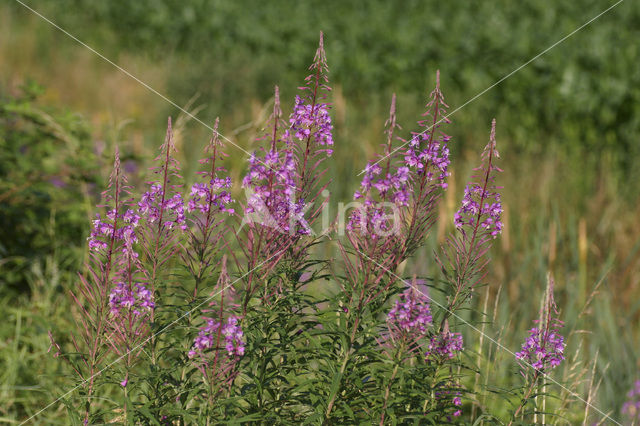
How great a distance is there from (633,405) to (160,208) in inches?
116

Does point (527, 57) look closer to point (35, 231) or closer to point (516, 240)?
point (516, 240)

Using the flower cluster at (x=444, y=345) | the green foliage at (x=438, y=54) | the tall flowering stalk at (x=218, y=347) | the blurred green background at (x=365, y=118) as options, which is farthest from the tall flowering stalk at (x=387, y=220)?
the green foliage at (x=438, y=54)

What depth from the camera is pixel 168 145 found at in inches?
90.2

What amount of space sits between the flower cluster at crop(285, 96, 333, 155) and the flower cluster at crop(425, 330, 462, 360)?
70cm

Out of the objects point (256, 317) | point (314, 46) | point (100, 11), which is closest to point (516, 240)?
point (256, 317)

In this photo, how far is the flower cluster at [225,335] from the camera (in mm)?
2123

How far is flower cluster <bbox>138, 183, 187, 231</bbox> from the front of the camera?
7.68 ft

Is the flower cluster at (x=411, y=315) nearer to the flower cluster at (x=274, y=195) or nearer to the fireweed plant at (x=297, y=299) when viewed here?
the fireweed plant at (x=297, y=299)

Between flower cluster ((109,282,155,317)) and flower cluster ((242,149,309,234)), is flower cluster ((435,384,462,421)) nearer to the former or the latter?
flower cluster ((242,149,309,234))

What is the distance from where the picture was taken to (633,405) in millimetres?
3922

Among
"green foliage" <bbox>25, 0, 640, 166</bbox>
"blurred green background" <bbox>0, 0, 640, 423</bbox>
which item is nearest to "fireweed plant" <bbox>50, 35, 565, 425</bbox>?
"blurred green background" <bbox>0, 0, 640, 423</bbox>

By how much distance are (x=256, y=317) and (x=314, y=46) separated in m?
11.4

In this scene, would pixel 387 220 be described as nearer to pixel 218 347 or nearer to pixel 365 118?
pixel 218 347

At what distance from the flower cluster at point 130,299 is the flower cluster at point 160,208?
0.23 meters
